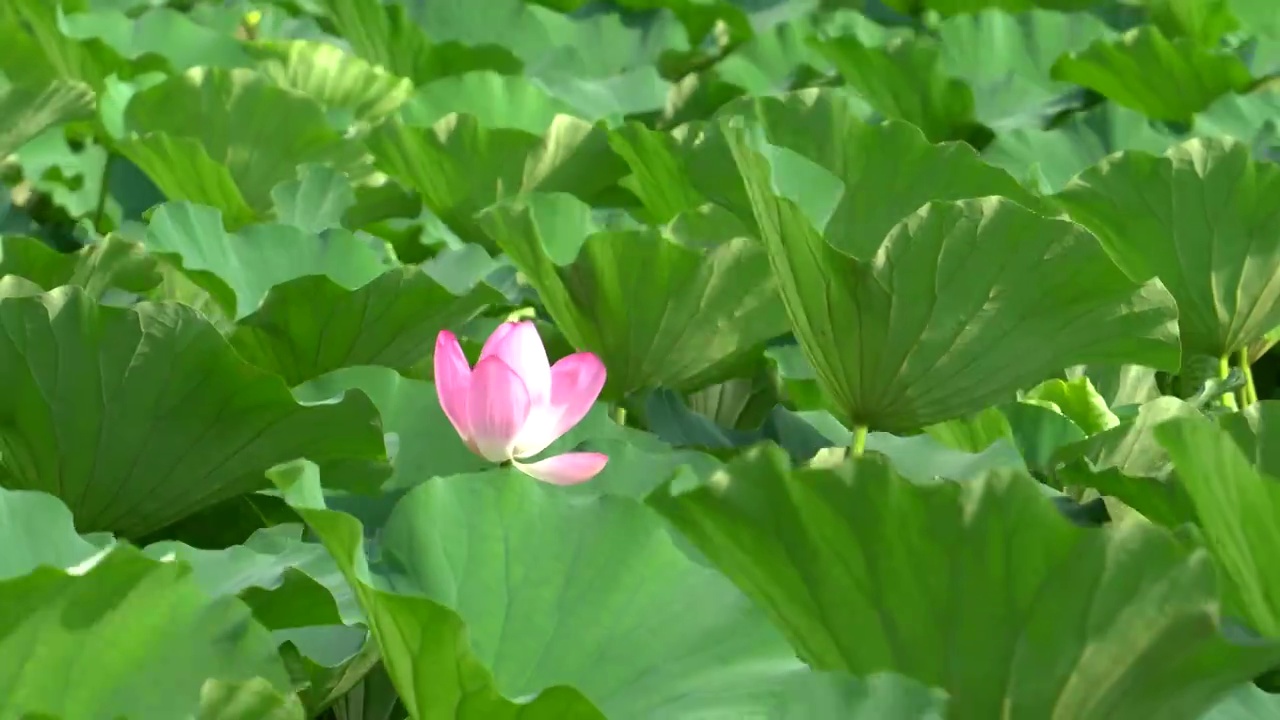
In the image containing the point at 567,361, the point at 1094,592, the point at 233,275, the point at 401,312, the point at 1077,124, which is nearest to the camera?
the point at 1094,592

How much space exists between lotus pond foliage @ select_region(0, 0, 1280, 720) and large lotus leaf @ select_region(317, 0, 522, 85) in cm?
31

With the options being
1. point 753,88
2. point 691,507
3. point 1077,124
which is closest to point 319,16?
point 753,88

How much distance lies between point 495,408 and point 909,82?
1.09 m

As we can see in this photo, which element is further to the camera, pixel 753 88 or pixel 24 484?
pixel 753 88

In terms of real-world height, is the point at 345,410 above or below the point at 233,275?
above

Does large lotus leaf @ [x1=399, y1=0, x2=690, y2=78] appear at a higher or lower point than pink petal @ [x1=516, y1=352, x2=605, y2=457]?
lower

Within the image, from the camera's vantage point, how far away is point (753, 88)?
1935 mm

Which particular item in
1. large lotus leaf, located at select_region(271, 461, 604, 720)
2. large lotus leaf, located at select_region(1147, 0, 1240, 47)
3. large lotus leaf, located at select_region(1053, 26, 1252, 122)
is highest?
large lotus leaf, located at select_region(271, 461, 604, 720)

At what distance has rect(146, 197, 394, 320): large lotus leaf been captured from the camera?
1.18 metres

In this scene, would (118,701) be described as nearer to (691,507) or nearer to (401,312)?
(691,507)

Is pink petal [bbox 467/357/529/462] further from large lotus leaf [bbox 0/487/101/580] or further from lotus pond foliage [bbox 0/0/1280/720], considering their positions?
large lotus leaf [bbox 0/487/101/580]

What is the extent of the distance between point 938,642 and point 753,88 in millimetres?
1381

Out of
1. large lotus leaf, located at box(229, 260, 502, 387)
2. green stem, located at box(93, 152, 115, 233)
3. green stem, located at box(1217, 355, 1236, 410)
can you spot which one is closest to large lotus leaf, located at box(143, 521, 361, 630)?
large lotus leaf, located at box(229, 260, 502, 387)

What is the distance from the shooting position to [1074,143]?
1.66 m
